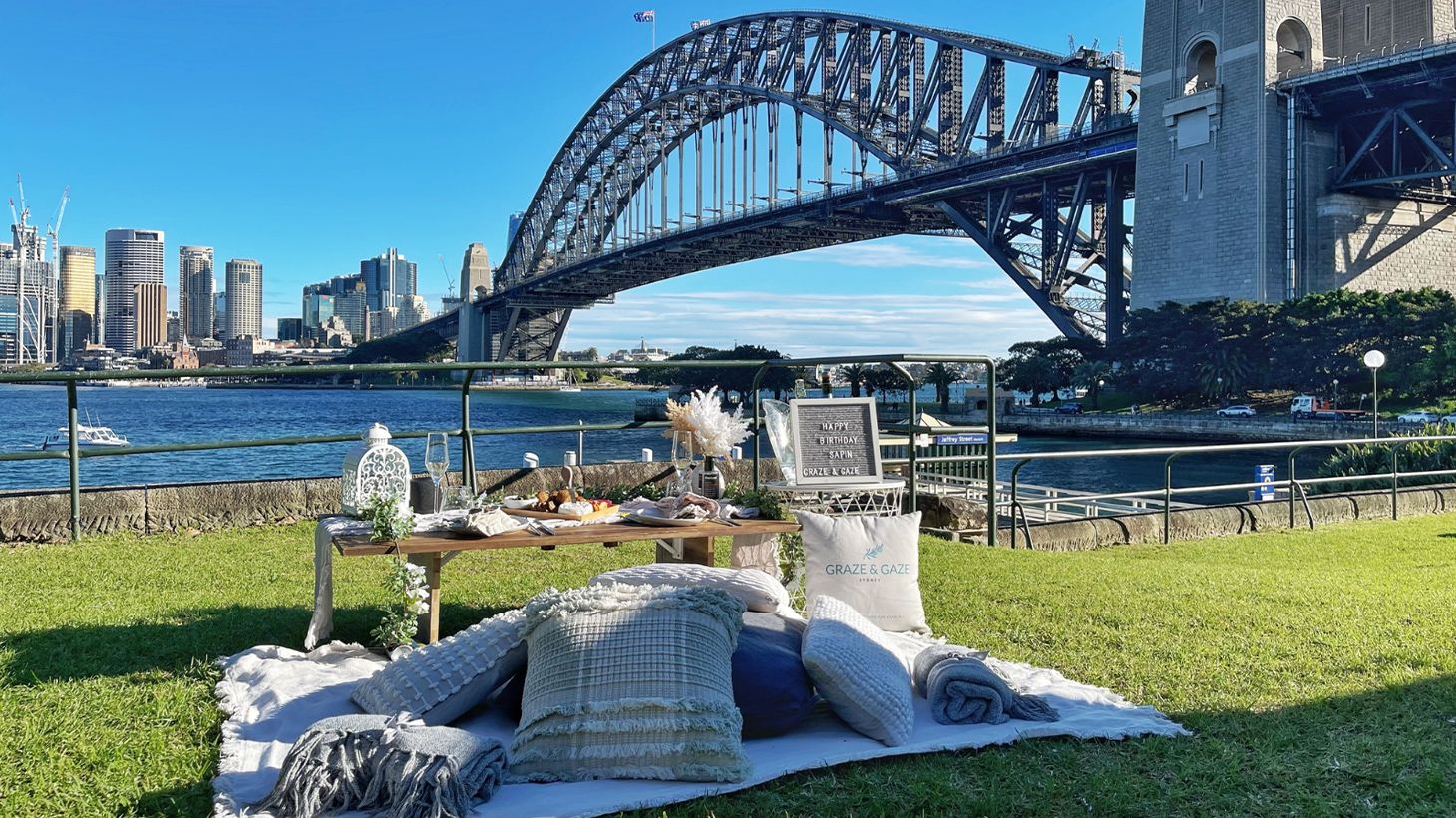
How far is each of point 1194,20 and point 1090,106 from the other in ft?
23.8

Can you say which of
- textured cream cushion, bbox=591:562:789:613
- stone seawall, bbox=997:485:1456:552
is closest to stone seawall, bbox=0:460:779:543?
stone seawall, bbox=997:485:1456:552

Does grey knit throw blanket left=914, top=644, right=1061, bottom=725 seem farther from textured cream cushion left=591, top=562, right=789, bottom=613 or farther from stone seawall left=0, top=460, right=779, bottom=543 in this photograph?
stone seawall left=0, top=460, right=779, bottom=543

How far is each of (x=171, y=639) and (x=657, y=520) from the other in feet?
6.96

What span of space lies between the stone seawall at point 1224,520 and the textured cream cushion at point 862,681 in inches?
199

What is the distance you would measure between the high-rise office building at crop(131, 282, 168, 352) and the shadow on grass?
445 feet

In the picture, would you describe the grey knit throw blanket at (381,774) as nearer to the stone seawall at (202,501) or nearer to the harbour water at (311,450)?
the harbour water at (311,450)

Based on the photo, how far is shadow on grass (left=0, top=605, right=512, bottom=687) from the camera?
4133 mm

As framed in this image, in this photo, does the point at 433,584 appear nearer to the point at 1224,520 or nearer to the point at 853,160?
the point at 1224,520

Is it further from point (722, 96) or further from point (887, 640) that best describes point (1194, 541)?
point (722, 96)

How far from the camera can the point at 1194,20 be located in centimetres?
3872

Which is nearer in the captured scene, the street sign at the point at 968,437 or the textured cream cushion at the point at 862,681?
the textured cream cushion at the point at 862,681

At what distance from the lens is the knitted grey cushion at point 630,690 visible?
3.17 metres

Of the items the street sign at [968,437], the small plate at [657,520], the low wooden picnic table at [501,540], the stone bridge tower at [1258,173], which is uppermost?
the stone bridge tower at [1258,173]

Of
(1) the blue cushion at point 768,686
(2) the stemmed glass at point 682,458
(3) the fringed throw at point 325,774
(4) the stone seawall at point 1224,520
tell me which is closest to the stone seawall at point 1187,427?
(4) the stone seawall at point 1224,520
